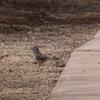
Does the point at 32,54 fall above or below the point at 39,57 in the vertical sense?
below

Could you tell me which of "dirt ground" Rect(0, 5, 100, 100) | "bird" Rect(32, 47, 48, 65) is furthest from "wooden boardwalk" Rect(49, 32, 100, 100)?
"bird" Rect(32, 47, 48, 65)

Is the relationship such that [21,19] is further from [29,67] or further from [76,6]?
[29,67]

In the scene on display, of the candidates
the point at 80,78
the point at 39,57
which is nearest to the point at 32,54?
the point at 39,57

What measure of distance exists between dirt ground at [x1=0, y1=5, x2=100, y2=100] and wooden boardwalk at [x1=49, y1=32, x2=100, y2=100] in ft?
0.79

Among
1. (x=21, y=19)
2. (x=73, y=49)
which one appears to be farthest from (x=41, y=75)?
(x=21, y=19)

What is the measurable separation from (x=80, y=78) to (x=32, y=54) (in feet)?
11.7

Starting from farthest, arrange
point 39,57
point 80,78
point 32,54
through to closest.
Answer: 1. point 32,54
2. point 39,57
3. point 80,78

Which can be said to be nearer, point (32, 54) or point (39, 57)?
point (39, 57)

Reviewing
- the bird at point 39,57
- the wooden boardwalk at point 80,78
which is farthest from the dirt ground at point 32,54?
the wooden boardwalk at point 80,78

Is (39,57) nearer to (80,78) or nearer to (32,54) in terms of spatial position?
(32,54)

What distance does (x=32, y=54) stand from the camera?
49.0 feet

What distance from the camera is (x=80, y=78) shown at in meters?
11.6

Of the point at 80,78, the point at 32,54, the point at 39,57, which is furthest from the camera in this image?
the point at 32,54

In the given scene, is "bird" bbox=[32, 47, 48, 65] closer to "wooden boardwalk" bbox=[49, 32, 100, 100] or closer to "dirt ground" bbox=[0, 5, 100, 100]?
"dirt ground" bbox=[0, 5, 100, 100]
